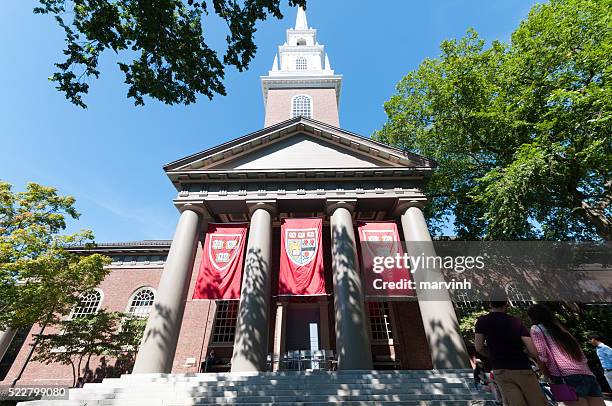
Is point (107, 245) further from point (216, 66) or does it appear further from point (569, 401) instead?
point (569, 401)

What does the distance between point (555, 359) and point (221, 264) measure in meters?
10.2

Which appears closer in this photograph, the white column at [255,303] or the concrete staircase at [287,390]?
the concrete staircase at [287,390]

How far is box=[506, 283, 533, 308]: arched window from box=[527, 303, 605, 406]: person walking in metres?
17.1

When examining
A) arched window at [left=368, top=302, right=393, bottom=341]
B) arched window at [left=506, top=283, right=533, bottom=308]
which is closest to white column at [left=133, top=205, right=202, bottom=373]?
arched window at [left=368, top=302, right=393, bottom=341]

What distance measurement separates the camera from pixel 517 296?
1766 centimetres

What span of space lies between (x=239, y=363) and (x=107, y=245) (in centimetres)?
1551

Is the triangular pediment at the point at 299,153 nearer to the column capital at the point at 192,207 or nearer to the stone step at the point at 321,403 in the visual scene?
the column capital at the point at 192,207

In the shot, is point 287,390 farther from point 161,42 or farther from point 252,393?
point 161,42

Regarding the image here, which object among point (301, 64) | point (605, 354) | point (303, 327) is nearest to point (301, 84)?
point (301, 64)

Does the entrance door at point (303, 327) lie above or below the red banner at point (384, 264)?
below

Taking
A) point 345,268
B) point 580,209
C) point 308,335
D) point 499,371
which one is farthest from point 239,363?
point 580,209

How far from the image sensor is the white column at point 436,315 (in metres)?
8.98

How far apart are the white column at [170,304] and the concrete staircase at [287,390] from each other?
72 cm

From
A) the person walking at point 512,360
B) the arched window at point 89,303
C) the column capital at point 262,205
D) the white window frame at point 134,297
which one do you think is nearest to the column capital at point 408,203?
the column capital at point 262,205
